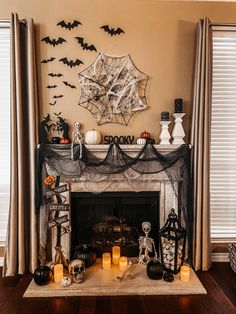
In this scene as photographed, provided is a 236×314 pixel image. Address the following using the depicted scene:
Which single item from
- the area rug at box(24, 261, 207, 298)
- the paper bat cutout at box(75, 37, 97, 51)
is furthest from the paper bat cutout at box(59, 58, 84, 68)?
the area rug at box(24, 261, 207, 298)

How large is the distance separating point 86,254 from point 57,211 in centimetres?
52

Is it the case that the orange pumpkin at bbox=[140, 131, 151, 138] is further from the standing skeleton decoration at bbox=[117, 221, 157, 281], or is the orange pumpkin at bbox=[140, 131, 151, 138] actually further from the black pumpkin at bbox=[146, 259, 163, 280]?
the black pumpkin at bbox=[146, 259, 163, 280]

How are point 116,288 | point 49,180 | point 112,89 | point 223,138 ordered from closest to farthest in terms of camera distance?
point 116,288 → point 49,180 → point 112,89 → point 223,138

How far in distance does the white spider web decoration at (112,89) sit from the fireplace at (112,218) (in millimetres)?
822

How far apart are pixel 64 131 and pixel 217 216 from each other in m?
1.93

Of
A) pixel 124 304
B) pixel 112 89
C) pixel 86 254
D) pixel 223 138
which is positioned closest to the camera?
pixel 124 304

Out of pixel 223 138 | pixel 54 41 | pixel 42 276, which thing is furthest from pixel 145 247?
pixel 54 41

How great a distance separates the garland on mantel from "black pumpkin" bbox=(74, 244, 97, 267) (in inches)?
24.3

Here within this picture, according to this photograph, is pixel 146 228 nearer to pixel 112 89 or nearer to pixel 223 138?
pixel 223 138

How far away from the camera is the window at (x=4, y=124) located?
270 cm

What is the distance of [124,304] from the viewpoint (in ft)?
6.93

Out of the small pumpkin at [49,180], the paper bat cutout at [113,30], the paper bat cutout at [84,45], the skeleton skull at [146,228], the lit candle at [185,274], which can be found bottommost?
the lit candle at [185,274]

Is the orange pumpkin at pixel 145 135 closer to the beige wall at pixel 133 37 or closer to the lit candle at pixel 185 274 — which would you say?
the beige wall at pixel 133 37

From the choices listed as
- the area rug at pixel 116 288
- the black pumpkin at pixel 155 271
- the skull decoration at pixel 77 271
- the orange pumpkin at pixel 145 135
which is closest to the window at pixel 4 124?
the area rug at pixel 116 288
